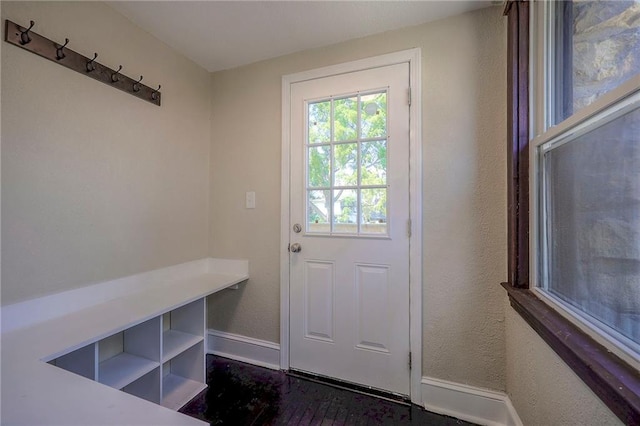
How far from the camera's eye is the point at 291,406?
1.57 meters

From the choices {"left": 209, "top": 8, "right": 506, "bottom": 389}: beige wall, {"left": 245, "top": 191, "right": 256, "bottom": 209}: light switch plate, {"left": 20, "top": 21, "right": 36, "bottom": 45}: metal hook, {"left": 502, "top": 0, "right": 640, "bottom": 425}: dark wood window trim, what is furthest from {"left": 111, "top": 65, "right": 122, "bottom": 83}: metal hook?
{"left": 502, "top": 0, "right": 640, "bottom": 425}: dark wood window trim

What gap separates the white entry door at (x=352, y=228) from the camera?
164 cm

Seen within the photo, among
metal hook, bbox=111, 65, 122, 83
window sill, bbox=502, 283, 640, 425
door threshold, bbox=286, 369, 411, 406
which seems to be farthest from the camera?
door threshold, bbox=286, 369, 411, 406

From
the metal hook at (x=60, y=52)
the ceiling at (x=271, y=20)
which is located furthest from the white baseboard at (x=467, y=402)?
the metal hook at (x=60, y=52)

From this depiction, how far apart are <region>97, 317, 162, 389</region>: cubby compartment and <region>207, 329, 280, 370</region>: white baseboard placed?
69 centimetres

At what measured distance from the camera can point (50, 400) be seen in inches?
28.0

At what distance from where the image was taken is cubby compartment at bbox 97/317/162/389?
1363 millimetres

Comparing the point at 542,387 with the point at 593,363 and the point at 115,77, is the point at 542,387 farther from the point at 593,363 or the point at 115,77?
the point at 115,77

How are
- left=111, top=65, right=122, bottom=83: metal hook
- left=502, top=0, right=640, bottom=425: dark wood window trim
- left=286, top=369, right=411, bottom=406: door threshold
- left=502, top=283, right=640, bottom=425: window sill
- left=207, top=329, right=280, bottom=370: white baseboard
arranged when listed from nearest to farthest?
left=502, top=283, right=640, bottom=425: window sill → left=502, top=0, right=640, bottom=425: dark wood window trim → left=111, top=65, right=122, bottom=83: metal hook → left=286, top=369, right=411, bottom=406: door threshold → left=207, top=329, right=280, bottom=370: white baseboard

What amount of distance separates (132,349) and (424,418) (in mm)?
1709

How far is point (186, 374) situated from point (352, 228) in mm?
1483

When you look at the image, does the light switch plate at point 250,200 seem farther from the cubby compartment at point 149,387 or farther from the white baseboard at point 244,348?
the cubby compartment at point 149,387

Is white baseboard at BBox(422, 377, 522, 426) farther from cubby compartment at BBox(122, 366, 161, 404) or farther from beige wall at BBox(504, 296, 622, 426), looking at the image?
cubby compartment at BBox(122, 366, 161, 404)

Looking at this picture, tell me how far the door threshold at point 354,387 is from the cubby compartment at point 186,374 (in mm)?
589
